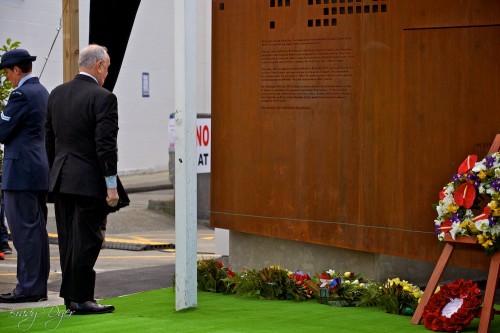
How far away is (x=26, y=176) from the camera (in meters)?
9.28

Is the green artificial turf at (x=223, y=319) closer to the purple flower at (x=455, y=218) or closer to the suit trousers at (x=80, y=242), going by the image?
the suit trousers at (x=80, y=242)

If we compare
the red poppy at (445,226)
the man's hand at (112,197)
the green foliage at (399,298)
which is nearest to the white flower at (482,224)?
the red poppy at (445,226)

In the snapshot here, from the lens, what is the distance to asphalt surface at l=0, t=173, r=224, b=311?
1004cm

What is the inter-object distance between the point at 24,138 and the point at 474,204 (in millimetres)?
3927

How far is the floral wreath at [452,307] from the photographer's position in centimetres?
720

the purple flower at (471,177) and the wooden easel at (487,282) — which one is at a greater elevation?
the purple flower at (471,177)

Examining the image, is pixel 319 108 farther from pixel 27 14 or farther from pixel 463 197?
pixel 27 14

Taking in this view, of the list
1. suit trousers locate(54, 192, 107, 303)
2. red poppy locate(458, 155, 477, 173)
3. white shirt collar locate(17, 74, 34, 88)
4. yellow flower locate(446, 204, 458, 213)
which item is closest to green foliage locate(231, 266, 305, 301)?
suit trousers locate(54, 192, 107, 303)

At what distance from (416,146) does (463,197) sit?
1.49 m

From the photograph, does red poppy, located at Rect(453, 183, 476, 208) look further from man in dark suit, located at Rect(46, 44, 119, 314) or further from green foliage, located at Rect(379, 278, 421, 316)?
man in dark suit, located at Rect(46, 44, 119, 314)

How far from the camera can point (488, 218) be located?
698 centimetres

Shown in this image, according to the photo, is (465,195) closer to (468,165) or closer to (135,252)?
(468,165)

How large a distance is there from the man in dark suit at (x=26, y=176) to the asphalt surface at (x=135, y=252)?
10.5 inches

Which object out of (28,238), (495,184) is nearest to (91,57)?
(28,238)
